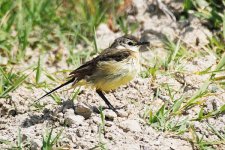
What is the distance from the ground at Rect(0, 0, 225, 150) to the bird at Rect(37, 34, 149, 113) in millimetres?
205

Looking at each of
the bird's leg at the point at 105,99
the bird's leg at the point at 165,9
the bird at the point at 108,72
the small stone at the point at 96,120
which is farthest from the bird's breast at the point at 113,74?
the bird's leg at the point at 165,9

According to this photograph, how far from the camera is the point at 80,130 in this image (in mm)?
6668

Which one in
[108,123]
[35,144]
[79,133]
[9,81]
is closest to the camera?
[35,144]

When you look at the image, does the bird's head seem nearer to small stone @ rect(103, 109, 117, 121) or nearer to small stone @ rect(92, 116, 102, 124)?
small stone @ rect(103, 109, 117, 121)

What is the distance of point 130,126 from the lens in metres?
6.73

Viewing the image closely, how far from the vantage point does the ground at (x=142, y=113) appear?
6598mm

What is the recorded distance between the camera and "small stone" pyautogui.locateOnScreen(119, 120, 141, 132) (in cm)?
671

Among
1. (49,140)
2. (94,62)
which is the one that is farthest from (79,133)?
(94,62)

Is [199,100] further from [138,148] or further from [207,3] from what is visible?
[207,3]

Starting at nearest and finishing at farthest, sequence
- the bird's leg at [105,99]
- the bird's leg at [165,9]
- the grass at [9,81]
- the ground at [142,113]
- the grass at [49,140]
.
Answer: the grass at [49,140] < the ground at [142,113] < the bird's leg at [105,99] < the grass at [9,81] < the bird's leg at [165,9]

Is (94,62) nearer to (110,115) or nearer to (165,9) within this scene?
(110,115)

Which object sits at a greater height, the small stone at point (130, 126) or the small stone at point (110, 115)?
the small stone at point (110, 115)

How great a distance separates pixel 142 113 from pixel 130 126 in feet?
1.29

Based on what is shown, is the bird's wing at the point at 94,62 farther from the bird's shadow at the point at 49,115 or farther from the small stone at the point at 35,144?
the small stone at the point at 35,144
